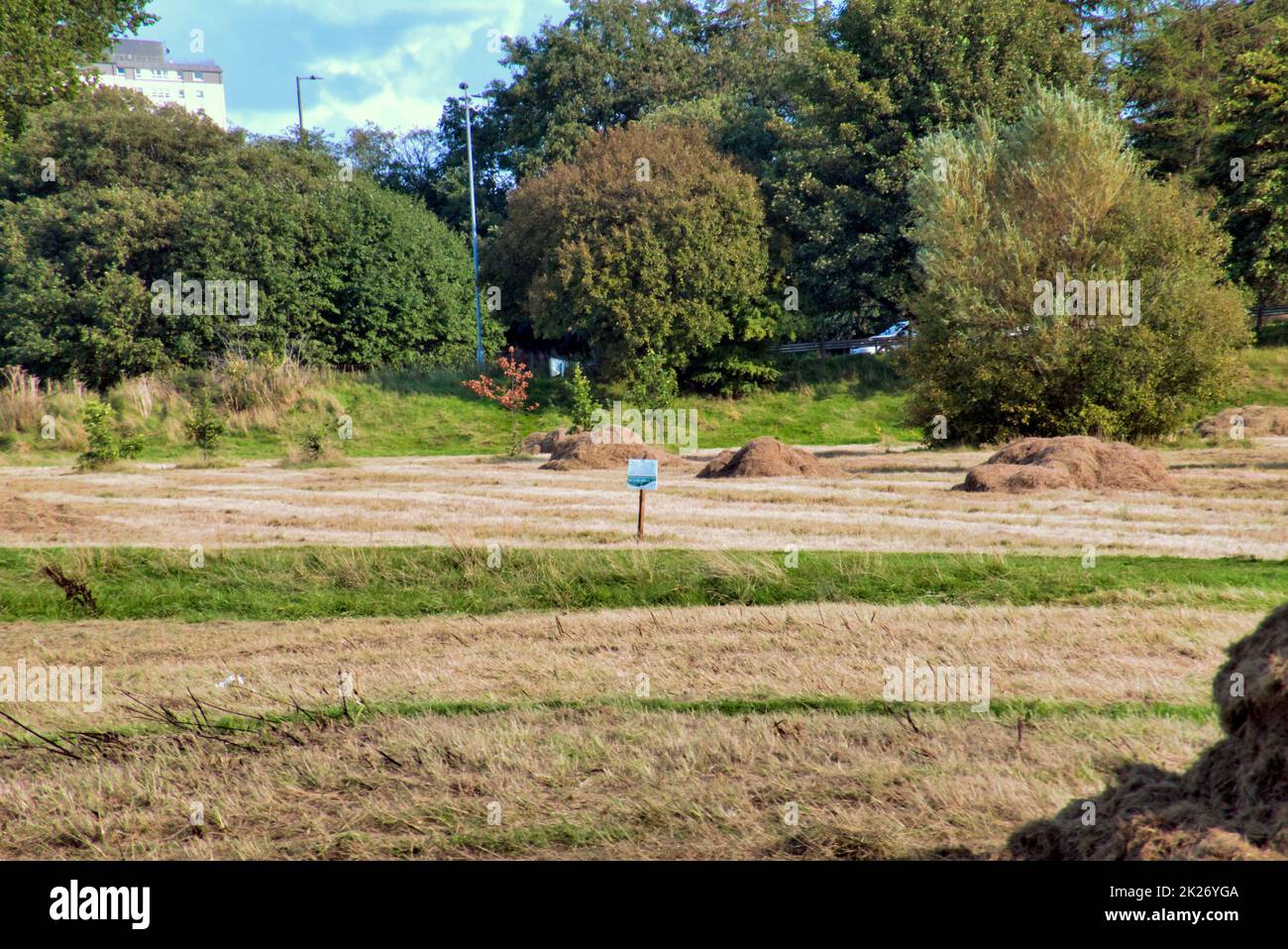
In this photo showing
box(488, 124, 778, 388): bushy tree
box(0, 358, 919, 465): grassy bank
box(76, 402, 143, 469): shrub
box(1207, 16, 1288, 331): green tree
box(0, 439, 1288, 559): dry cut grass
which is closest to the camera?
box(0, 439, 1288, 559): dry cut grass

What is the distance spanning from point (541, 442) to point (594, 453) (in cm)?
599

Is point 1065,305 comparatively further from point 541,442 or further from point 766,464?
point 541,442

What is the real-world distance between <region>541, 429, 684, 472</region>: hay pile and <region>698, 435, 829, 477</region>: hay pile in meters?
2.12

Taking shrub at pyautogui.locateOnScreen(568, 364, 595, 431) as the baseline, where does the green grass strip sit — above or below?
below

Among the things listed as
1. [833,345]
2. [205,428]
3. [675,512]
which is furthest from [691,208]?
[675,512]

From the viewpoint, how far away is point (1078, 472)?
56.9 feet

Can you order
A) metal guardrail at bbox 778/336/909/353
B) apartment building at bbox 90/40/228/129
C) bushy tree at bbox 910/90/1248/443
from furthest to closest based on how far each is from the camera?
apartment building at bbox 90/40/228/129 → metal guardrail at bbox 778/336/909/353 → bushy tree at bbox 910/90/1248/443

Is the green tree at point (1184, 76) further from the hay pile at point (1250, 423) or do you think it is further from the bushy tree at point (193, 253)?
the bushy tree at point (193, 253)

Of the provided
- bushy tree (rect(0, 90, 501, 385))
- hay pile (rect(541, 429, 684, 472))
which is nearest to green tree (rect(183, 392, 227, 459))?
hay pile (rect(541, 429, 684, 472))

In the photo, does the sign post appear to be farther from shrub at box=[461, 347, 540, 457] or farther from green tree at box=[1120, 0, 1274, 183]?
green tree at box=[1120, 0, 1274, 183]

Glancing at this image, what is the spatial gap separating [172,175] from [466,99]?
37.7 ft

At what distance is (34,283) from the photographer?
35500 mm

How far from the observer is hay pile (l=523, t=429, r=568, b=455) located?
2827cm

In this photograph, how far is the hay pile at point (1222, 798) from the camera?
11.9 feet
